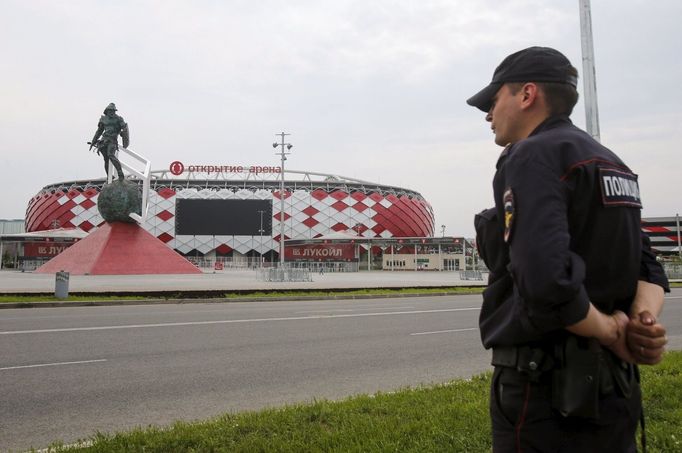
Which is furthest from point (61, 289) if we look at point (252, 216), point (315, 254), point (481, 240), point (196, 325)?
point (252, 216)

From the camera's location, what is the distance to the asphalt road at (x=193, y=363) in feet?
15.5

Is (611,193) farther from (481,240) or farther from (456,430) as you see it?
(456,430)

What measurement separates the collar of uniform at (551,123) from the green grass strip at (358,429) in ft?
7.55

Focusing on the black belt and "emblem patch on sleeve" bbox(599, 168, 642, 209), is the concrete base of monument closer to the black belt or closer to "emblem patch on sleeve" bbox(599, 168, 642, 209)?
the black belt

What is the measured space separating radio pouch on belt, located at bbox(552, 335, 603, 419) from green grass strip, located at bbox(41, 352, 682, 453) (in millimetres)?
2004

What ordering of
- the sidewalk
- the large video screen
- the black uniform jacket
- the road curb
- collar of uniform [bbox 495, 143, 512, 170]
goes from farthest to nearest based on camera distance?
the large video screen → the sidewalk → the road curb → collar of uniform [bbox 495, 143, 512, 170] → the black uniform jacket

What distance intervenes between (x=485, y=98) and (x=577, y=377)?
3.32 ft

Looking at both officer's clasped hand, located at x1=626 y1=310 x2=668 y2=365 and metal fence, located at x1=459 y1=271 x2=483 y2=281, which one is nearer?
officer's clasped hand, located at x1=626 y1=310 x2=668 y2=365

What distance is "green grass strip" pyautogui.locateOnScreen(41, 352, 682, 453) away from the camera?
3400 mm

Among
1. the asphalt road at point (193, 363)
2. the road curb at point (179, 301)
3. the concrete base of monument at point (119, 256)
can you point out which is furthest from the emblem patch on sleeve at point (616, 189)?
the concrete base of monument at point (119, 256)

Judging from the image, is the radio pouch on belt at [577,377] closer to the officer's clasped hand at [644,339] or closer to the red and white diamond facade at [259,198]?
the officer's clasped hand at [644,339]

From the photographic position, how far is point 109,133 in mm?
35312

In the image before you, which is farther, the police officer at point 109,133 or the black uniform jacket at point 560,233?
the police officer at point 109,133

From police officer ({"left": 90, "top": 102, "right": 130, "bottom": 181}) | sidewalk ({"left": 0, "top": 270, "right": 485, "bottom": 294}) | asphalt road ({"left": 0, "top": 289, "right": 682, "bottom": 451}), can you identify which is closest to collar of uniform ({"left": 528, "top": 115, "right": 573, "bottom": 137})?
asphalt road ({"left": 0, "top": 289, "right": 682, "bottom": 451})
